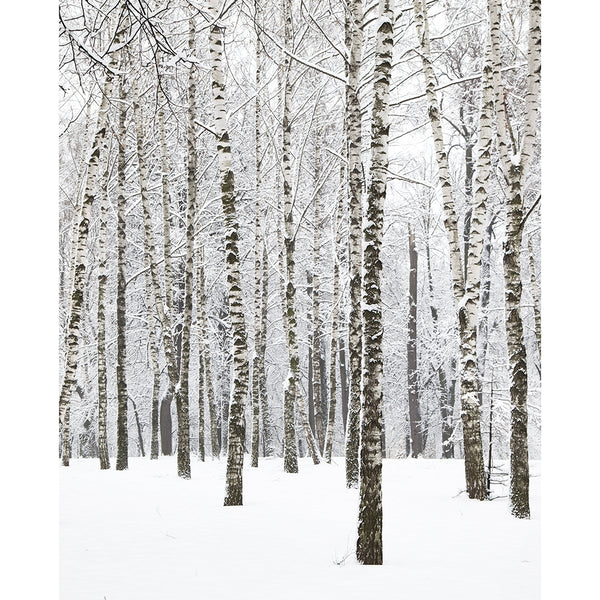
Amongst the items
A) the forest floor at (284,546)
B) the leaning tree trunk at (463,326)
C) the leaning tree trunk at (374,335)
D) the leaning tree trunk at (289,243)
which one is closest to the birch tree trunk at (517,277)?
the forest floor at (284,546)

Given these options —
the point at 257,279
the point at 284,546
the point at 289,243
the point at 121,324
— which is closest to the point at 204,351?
the point at 257,279

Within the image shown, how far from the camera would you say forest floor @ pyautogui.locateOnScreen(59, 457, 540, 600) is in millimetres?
4360

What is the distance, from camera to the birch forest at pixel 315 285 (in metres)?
5.08

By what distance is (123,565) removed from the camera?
4.98 m

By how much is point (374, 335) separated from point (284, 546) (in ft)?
7.43

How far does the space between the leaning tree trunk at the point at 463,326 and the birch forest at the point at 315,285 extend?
0.10ft

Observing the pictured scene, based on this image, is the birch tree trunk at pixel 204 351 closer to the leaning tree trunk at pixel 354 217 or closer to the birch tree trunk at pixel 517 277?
the leaning tree trunk at pixel 354 217

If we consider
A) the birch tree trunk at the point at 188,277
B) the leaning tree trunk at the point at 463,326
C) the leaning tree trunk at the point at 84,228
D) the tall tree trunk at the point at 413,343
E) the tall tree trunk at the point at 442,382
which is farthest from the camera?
the tall tree trunk at the point at 442,382

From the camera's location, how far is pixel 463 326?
28.0ft

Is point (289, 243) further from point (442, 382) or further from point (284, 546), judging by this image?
point (442, 382)

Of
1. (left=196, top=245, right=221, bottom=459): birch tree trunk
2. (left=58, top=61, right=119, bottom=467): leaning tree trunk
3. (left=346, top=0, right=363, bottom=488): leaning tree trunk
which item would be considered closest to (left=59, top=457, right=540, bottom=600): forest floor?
(left=346, top=0, right=363, bottom=488): leaning tree trunk

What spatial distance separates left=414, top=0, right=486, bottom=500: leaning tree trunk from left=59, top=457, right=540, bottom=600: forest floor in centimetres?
47
